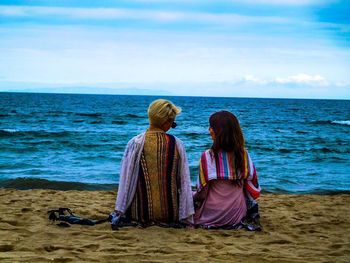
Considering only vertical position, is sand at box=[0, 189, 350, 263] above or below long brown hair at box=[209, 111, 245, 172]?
below

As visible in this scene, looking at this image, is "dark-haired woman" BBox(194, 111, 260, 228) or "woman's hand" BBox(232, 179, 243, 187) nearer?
"dark-haired woman" BBox(194, 111, 260, 228)

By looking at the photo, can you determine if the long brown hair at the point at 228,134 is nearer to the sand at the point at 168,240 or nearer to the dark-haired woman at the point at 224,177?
the dark-haired woman at the point at 224,177

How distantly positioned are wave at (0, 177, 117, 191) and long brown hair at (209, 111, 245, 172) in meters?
4.42

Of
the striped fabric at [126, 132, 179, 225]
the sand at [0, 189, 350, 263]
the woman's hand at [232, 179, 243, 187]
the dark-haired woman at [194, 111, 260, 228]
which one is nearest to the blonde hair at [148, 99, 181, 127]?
the striped fabric at [126, 132, 179, 225]

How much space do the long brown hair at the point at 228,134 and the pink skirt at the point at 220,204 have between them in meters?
0.28

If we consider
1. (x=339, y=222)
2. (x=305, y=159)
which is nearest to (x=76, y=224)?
(x=339, y=222)

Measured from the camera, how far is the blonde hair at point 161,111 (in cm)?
441

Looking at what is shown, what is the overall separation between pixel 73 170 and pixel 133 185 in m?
6.54

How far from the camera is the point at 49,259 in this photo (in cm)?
348

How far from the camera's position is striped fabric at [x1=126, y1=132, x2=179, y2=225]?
14.6ft

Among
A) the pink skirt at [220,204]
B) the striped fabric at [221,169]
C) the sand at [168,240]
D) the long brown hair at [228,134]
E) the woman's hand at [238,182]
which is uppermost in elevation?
the long brown hair at [228,134]

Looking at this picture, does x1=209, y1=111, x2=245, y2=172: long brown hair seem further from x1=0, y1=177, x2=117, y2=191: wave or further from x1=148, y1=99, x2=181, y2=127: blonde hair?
x1=0, y1=177, x2=117, y2=191: wave

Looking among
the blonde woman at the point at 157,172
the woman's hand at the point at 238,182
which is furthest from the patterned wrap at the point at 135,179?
the woman's hand at the point at 238,182

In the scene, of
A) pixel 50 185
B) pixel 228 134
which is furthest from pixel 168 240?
pixel 50 185
